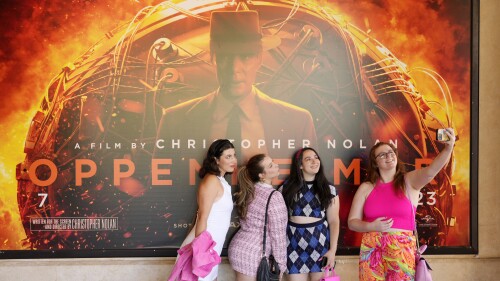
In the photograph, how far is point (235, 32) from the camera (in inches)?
176

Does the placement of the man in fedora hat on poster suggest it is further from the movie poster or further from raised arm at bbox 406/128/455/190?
raised arm at bbox 406/128/455/190

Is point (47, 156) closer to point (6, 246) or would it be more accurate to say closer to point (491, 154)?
point (6, 246)

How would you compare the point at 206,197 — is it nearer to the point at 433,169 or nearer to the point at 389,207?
the point at 389,207

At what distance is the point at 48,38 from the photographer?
14.6ft

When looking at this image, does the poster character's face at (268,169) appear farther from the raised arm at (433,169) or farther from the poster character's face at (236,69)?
the raised arm at (433,169)

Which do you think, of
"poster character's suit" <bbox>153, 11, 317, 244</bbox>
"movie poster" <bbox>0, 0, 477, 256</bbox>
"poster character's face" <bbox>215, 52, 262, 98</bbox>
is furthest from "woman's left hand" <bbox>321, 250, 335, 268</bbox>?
"poster character's face" <bbox>215, 52, 262, 98</bbox>

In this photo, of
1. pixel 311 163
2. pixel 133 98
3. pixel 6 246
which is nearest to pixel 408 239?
pixel 311 163

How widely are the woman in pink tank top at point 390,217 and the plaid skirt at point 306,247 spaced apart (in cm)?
27

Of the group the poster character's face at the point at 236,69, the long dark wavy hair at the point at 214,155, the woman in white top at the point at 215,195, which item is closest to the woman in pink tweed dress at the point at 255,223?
the woman in white top at the point at 215,195

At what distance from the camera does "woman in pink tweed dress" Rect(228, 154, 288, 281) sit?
3893 mm

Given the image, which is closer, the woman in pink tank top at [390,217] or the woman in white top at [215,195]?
the woman in pink tank top at [390,217]

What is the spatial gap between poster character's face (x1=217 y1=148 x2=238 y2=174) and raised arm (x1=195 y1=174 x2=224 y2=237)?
20 centimetres

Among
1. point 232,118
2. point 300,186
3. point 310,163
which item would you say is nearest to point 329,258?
point 300,186

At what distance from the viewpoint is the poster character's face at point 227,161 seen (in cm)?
413
